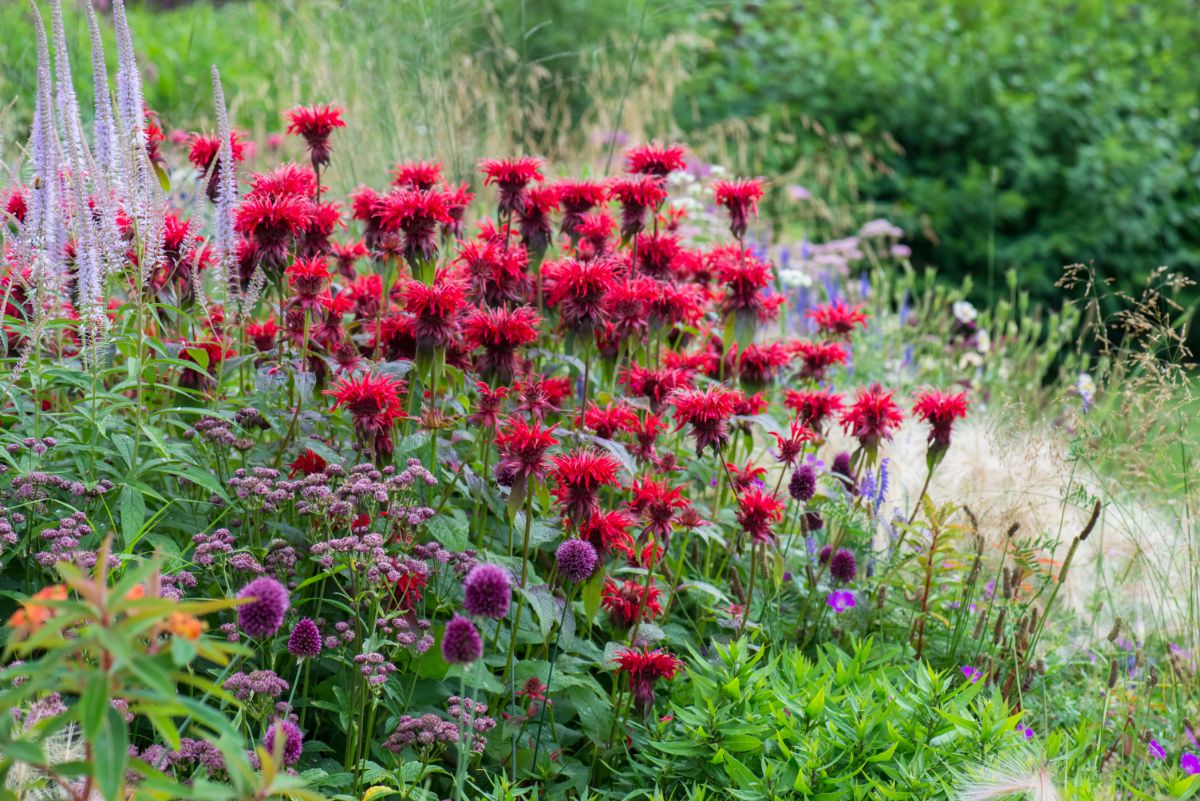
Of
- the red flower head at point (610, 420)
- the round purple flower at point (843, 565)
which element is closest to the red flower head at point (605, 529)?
the red flower head at point (610, 420)

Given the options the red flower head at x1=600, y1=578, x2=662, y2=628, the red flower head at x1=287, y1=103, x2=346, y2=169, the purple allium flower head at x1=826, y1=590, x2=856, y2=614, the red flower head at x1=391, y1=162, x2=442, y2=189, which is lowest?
the purple allium flower head at x1=826, y1=590, x2=856, y2=614

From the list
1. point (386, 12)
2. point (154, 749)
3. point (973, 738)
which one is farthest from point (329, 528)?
point (386, 12)

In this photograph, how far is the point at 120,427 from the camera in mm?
2771

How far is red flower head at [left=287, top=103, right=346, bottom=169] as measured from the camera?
124 inches

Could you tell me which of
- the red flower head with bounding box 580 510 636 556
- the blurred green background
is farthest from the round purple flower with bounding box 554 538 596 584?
the blurred green background

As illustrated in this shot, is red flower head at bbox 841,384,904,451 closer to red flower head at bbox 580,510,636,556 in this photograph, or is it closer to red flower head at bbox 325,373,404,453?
red flower head at bbox 580,510,636,556

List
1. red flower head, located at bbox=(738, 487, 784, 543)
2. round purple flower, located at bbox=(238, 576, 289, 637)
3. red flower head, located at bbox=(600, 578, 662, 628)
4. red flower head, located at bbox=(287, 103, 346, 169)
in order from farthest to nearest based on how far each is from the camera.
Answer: red flower head, located at bbox=(287, 103, 346, 169) → red flower head, located at bbox=(738, 487, 784, 543) → red flower head, located at bbox=(600, 578, 662, 628) → round purple flower, located at bbox=(238, 576, 289, 637)

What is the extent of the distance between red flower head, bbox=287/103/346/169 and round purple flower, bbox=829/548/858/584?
6.03 feet

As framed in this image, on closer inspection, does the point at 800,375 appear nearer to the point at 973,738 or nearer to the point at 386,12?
the point at 973,738

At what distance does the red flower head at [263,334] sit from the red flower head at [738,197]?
134 centimetres

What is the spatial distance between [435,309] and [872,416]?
1.31 m

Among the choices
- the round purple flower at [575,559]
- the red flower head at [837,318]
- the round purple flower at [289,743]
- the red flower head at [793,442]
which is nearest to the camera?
the round purple flower at [289,743]

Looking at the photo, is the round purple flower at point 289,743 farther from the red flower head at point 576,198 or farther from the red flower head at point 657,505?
the red flower head at point 576,198

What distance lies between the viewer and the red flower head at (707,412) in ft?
9.19
